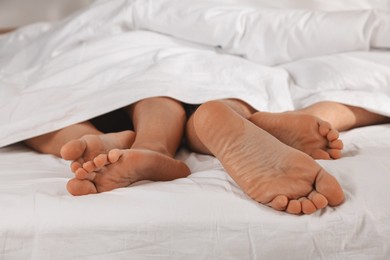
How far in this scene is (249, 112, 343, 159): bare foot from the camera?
36.5 inches

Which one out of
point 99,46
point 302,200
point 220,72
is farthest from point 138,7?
point 302,200

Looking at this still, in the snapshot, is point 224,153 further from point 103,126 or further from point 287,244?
point 103,126

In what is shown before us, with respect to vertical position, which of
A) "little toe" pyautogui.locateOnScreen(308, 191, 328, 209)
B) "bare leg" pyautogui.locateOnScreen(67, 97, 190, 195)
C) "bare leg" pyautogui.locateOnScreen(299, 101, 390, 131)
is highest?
"little toe" pyautogui.locateOnScreen(308, 191, 328, 209)

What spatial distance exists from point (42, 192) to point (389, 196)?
1.52 ft

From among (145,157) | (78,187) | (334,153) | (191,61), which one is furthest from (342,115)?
(78,187)

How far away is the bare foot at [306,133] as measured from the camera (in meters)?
0.93

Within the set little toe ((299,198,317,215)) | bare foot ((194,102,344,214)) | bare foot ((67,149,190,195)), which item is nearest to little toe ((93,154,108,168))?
bare foot ((67,149,190,195))

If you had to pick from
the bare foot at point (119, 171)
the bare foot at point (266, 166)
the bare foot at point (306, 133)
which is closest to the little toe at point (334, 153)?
the bare foot at point (306, 133)

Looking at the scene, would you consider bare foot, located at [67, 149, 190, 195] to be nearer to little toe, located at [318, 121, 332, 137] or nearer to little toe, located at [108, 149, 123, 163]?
little toe, located at [108, 149, 123, 163]

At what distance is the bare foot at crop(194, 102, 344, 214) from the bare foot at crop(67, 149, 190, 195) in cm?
8

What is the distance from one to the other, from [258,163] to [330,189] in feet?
0.33

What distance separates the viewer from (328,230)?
0.76 meters

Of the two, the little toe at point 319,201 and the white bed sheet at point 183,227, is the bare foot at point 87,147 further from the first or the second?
the little toe at point 319,201

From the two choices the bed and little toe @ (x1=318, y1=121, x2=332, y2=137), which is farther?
little toe @ (x1=318, y1=121, x2=332, y2=137)
